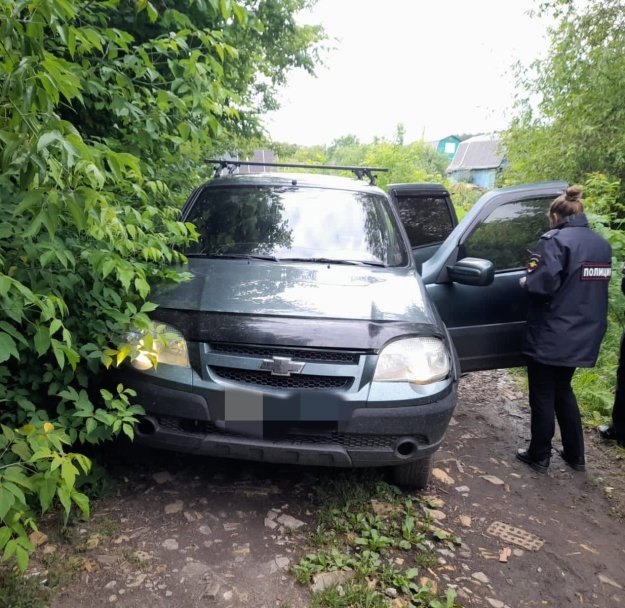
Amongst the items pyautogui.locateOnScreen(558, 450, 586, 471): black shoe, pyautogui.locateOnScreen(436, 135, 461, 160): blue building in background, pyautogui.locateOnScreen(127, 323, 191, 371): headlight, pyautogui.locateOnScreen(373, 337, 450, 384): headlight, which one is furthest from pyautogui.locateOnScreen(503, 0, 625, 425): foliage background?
pyautogui.locateOnScreen(436, 135, 461, 160): blue building in background

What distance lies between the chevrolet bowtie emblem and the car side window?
1.95 metres

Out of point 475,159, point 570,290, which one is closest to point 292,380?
point 570,290

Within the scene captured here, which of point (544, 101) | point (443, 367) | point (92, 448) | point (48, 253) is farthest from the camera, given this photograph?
point (544, 101)

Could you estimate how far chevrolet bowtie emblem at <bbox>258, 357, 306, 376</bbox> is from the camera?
2.34m

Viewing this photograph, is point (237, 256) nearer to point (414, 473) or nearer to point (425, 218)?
point (414, 473)

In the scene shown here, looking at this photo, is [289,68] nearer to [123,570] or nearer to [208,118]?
[208,118]

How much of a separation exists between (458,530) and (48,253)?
92.1 inches

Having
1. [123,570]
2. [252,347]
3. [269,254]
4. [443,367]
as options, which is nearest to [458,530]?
[443,367]

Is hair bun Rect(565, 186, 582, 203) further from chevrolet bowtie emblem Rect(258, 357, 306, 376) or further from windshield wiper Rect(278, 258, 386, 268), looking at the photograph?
chevrolet bowtie emblem Rect(258, 357, 306, 376)

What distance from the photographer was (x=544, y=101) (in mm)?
7824

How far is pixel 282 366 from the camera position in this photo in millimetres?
2340

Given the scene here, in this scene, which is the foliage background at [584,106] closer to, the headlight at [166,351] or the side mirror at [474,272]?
the side mirror at [474,272]

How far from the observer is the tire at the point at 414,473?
280 cm

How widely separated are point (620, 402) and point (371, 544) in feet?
7.74
